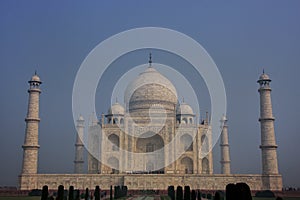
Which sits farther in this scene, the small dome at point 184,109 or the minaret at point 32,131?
the small dome at point 184,109

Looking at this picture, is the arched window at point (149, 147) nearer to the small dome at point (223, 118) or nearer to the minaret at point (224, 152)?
the minaret at point (224, 152)

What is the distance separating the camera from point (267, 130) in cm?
2655

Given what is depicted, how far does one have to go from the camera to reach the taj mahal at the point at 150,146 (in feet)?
85.3

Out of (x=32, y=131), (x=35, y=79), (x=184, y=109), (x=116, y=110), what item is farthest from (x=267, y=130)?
(x=35, y=79)

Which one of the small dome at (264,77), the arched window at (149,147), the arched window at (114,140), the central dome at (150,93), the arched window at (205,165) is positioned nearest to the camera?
the small dome at (264,77)

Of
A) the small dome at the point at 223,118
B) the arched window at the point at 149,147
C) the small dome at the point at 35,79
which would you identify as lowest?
the arched window at the point at 149,147

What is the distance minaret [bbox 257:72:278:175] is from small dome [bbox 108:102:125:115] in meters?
11.9

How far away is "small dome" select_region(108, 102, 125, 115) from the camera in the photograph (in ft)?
109

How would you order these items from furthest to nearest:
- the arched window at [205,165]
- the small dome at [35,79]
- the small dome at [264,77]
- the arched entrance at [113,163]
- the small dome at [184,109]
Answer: the small dome at [184,109], the arched window at [205,165], the arched entrance at [113,163], the small dome at [35,79], the small dome at [264,77]

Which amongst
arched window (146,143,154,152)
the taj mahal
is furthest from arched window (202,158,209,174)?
arched window (146,143,154,152)

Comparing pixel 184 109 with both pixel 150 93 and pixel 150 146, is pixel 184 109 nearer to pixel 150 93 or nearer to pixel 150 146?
pixel 150 93

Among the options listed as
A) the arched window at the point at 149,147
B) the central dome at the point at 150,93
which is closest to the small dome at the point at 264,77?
the central dome at the point at 150,93

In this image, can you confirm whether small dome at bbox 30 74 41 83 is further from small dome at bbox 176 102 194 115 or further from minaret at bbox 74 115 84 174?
small dome at bbox 176 102 194 115

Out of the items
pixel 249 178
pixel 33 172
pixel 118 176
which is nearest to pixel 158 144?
pixel 118 176
